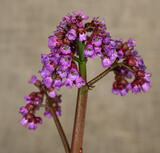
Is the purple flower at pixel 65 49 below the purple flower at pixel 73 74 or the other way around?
the other way around

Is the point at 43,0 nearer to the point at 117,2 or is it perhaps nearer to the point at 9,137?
the point at 117,2

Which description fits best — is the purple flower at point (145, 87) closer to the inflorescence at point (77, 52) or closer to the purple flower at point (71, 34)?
the inflorescence at point (77, 52)

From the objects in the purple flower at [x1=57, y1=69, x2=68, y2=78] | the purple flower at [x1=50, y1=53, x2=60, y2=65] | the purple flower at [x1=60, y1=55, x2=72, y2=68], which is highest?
the purple flower at [x1=50, y1=53, x2=60, y2=65]

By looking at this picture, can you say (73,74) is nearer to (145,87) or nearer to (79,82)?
(79,82)

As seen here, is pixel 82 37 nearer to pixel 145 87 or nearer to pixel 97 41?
pixel 97 41

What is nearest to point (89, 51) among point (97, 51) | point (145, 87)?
point (97, 51)

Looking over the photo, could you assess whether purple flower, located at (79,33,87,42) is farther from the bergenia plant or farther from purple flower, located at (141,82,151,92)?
purple flower, located at (141,82,151,92)

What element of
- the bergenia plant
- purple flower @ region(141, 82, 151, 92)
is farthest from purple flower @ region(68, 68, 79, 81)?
purple flower @ region(141, 82, 151, 92)

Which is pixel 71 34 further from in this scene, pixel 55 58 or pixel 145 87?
pixel 145 87

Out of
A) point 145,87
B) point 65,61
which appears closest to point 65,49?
point 65,61

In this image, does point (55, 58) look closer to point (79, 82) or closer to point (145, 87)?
point (79, 82)

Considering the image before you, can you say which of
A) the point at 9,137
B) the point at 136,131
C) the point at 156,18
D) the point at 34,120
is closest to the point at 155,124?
the point at 136,131

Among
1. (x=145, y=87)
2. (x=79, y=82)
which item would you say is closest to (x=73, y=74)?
(x=79, y=82)

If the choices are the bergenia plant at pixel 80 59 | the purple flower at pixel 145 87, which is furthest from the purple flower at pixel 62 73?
the purple flower at pixel 145 87
